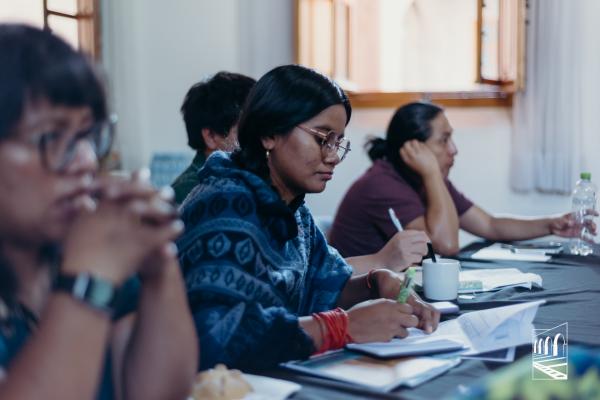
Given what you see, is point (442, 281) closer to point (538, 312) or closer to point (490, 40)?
point (538, 312)

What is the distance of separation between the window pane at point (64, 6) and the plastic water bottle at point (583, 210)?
287cm

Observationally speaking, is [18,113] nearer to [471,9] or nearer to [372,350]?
[372,350]

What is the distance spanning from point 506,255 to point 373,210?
0.49 m

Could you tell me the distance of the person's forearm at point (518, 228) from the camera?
2.78 metres

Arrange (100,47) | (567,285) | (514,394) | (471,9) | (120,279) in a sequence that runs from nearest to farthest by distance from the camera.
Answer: (514,394) → (120,279) → (567,285) → (100,47) → (471,9)

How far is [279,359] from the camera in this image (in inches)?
43.3

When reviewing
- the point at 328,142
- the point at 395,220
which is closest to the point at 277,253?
the point at 328,142

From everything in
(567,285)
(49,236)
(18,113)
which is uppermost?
(18,113)

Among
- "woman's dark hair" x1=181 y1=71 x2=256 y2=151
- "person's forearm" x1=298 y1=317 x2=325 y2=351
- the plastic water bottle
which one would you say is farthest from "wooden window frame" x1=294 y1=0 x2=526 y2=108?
"person's forearm" x1=298 y1=317 x2=325 y2=351

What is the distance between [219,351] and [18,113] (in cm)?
53

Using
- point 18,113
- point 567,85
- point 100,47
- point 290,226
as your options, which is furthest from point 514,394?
point 100,47

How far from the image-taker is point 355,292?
164cm

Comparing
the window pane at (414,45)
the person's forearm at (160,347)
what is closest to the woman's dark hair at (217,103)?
the person's forearm at (160,347)

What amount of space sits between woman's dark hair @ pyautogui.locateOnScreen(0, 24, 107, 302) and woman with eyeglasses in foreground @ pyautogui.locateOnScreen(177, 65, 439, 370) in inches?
16.8
